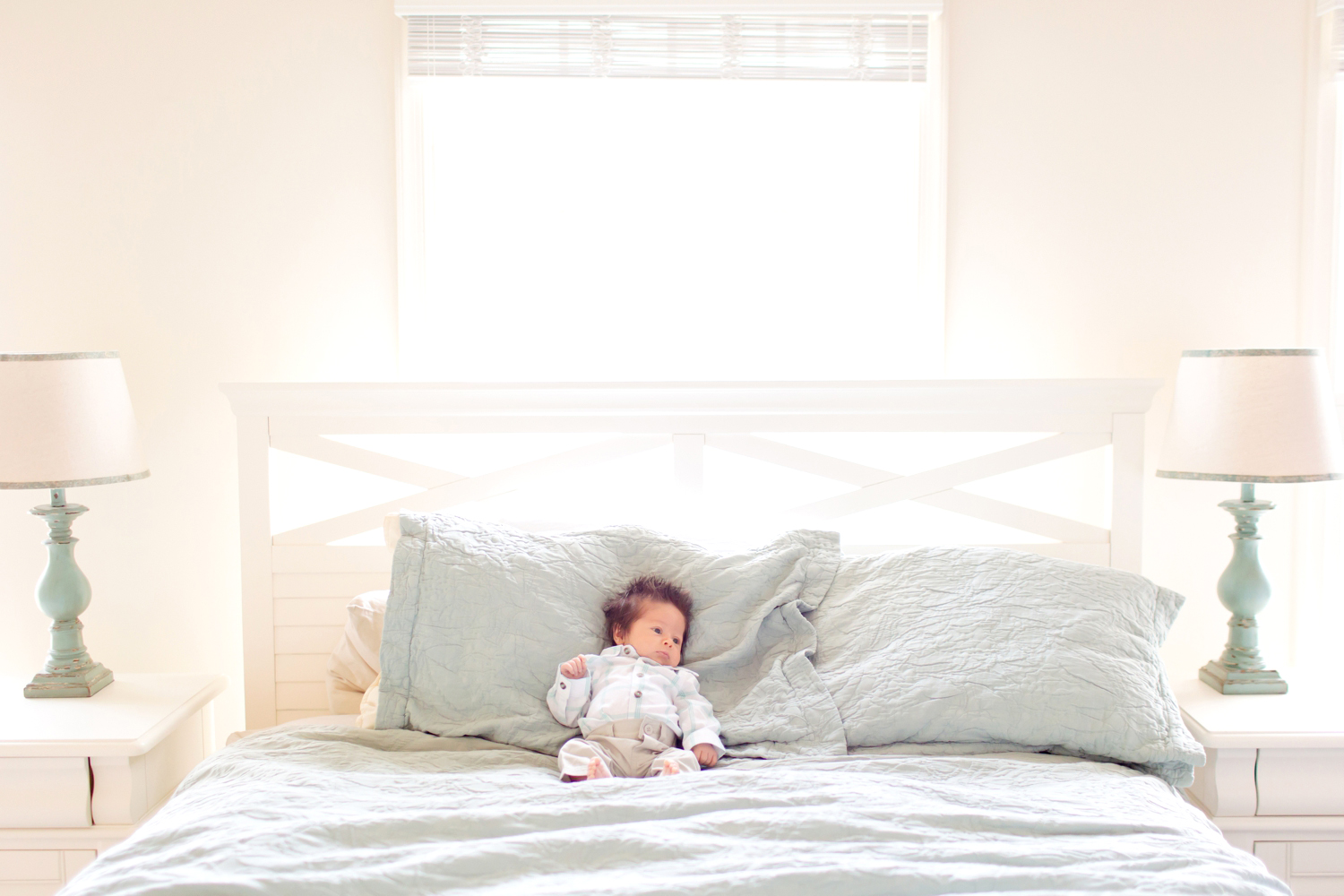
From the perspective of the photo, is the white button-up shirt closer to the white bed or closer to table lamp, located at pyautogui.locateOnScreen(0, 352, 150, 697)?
the white bed

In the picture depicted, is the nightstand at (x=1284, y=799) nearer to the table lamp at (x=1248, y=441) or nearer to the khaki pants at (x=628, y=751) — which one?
the table lamp at (x=1248, y=441)

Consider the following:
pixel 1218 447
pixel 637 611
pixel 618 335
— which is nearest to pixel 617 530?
pixel 637 611

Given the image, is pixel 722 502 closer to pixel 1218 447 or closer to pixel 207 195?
pixel 1218 447

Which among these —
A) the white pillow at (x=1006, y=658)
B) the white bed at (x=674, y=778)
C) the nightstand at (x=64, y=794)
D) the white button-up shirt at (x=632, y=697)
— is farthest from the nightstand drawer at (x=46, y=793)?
the white pillow at (x=1006, y=658)

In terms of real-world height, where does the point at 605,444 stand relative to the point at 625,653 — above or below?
above

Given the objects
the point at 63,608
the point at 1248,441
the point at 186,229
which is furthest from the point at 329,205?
the point at 1248,441

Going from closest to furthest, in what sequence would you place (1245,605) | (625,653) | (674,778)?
(674,778) → (625,653) → (1245,605)

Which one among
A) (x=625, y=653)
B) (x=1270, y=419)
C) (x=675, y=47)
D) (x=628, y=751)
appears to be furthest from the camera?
(x=675, y=47)

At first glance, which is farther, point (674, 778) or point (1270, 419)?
point (1270, 419)

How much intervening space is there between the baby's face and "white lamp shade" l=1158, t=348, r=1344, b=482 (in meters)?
1.12

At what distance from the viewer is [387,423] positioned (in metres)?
1.93

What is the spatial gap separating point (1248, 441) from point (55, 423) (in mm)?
2316

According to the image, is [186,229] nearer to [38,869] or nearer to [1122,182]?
[38,869]

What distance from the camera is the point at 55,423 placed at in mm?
1703
